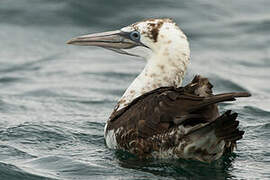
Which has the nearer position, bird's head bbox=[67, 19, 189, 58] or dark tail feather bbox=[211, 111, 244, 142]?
dark tail feather bbox=[211, 111, 244, 142]

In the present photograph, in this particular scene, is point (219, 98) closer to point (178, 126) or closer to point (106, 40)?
point (178, 126)

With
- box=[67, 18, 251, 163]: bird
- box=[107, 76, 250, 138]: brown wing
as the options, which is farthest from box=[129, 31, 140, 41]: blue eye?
box=[107, 76, 250, 138]: brown wing

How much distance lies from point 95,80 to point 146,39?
17.1 feet

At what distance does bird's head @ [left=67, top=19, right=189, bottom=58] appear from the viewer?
379 inches

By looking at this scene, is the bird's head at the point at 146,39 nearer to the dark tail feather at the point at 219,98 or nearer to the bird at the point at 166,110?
the bird at the point at 166,110

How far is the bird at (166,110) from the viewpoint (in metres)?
8.45

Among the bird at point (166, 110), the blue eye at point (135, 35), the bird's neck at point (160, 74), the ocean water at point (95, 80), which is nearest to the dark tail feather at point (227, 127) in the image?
the bird at point (166, 110)

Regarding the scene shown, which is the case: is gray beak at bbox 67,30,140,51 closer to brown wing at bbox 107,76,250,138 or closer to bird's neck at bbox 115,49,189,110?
bird's neck at bbox 115,49,189,110

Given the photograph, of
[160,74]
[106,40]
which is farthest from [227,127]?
[106,40]

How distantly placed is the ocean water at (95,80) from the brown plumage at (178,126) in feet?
0.66

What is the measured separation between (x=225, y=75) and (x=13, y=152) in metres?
6.76

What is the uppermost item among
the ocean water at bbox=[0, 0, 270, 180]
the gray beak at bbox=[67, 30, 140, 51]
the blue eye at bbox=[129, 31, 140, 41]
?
the blue eye at bbox=[129, 31, 140, 41]

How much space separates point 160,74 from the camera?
382 inches

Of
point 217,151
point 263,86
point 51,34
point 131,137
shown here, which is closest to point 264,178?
point 217,151
